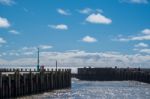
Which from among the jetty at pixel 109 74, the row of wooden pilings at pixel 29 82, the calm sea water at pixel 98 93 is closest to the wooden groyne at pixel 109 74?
the jetty at pixel 109 74

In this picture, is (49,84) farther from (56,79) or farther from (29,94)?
(29,94)

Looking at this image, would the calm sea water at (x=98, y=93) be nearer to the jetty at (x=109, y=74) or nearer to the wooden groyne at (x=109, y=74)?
the jetty at (x=109, y=74)

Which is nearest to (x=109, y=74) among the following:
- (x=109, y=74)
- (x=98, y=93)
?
(x=109, y=74)

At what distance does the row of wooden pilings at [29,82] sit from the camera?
43656 millimetres

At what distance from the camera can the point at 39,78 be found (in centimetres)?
5525

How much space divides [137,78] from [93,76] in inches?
532

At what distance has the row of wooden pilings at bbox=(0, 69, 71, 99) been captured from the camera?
143ft

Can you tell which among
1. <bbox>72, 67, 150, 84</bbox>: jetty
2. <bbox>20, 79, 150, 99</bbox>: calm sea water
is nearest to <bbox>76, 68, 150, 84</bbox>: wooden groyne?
<bbox>72, 67, 150, 84</bbox>: jetty

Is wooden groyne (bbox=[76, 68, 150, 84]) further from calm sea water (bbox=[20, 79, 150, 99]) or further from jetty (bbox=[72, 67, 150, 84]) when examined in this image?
calm sea water (bbox=[20, 79, 150, 99])

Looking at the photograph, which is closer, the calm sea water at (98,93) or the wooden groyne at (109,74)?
the calm sea water at (98,93)

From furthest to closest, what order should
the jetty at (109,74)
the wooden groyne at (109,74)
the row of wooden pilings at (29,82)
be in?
the wooden groyne at (109,74)
the jetty at (109,74)
the row of wooden pilings at (29,82)

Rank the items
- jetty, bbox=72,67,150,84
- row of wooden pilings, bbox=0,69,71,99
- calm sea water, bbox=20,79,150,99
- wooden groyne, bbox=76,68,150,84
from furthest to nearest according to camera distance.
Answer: wooden groyne, bbox=76,68,150,84 → jetty, bbox=72,67,150,84 → calm sea water, bbox=20,79,150,99 → row of wooden pilings, bbox=0,69,71,99

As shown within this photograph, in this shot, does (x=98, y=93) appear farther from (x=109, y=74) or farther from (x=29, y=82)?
(x=109, y=74)

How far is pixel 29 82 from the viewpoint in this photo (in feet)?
167
